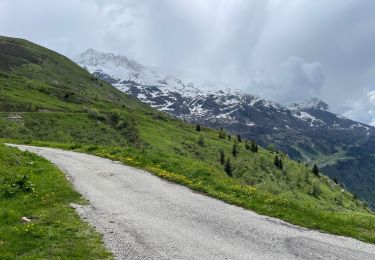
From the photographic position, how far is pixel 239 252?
1755 centimetres

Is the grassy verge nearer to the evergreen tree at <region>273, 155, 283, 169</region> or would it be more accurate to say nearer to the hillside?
the hillside

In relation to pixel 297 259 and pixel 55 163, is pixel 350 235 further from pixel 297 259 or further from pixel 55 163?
pixel 55 163

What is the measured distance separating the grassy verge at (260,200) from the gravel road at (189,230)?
3.08 ft

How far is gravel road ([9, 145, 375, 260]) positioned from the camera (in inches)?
694

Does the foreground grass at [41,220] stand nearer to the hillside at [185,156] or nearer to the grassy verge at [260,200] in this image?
the grassy verge at [260,200]

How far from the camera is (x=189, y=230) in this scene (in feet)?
67.2

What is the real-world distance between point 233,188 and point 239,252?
12254 millimetres

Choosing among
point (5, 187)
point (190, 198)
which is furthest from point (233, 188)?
point (5, 187)

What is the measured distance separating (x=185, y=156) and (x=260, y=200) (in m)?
75.9

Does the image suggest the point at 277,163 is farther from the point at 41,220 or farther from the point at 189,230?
the point at 41,220

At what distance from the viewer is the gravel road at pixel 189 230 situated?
17.6 m

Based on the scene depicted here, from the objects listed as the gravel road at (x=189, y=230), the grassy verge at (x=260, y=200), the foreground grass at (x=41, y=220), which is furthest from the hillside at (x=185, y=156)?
the foreground grass at (x=41, y=220)

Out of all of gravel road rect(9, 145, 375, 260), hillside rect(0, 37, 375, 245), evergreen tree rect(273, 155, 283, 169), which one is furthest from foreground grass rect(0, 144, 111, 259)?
evergreen tree rect(273, 155, 283, 169)

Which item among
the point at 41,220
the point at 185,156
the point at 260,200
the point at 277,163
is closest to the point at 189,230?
the point at 41,220
